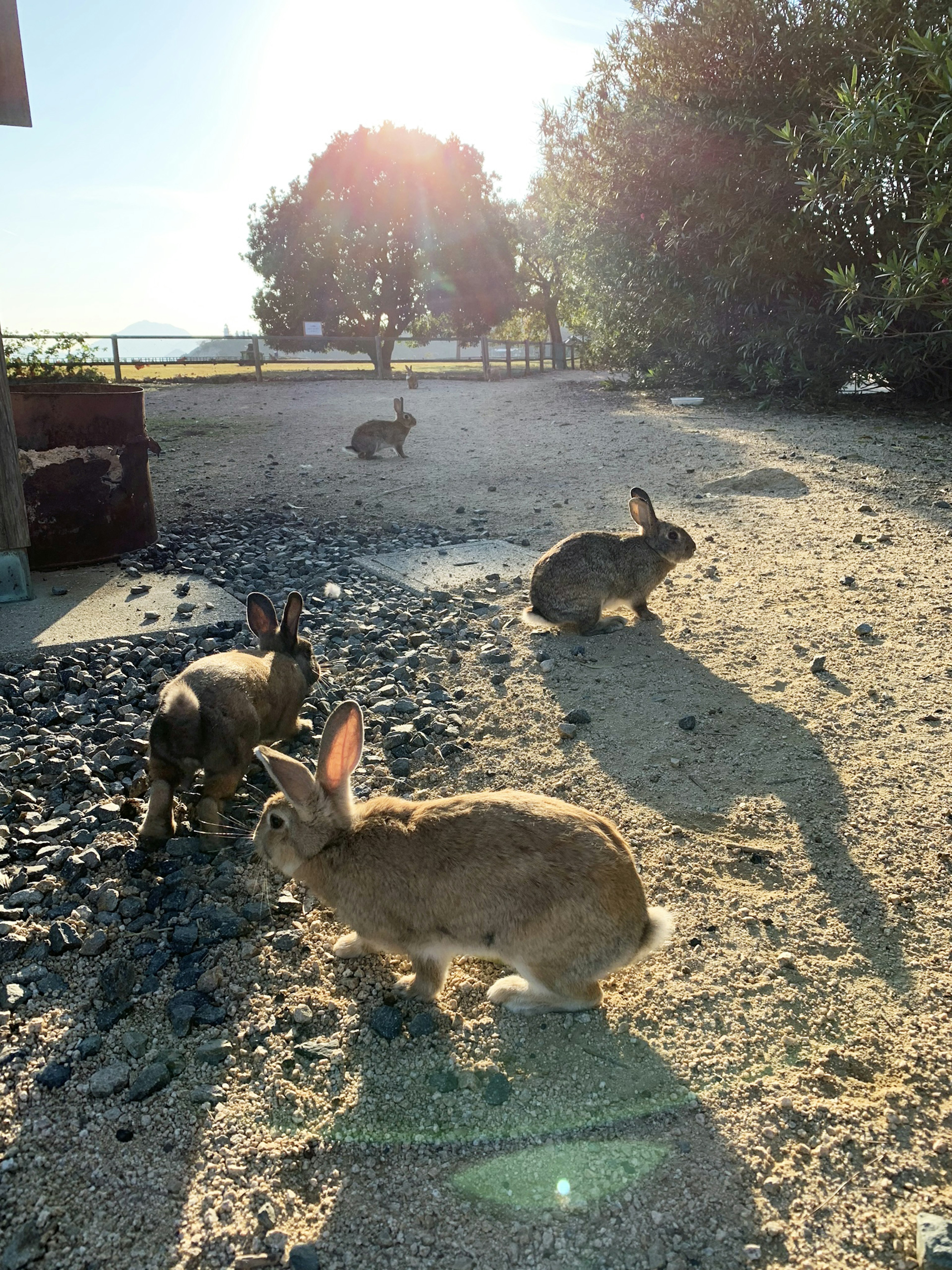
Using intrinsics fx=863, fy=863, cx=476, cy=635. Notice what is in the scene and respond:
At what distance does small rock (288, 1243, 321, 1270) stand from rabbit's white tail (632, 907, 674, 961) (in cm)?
138

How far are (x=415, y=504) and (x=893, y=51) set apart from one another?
25.8 feet

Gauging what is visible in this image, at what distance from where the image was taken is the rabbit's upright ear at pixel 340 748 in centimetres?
331

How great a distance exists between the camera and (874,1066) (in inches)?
116

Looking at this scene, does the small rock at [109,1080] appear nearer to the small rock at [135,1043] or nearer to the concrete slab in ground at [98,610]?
the small rock at [135,1043]

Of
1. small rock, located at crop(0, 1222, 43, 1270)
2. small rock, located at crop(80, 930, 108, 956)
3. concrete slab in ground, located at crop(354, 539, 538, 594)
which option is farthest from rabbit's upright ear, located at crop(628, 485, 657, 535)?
small rock, located at crop(0, 1222, 43, 1270)

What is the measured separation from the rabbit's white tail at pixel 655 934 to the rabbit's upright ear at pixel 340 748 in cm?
127

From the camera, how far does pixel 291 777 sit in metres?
3.27

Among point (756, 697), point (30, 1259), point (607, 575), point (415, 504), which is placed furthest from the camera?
point (415, 504)

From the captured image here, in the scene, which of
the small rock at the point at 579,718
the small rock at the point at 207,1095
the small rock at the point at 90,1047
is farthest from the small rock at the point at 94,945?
the small rock at the point at 579,718

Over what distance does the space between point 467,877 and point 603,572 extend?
12.9 ft

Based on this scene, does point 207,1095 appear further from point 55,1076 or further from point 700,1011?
point 700,1011

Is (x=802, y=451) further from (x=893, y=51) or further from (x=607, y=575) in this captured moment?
(x=607, y=575)

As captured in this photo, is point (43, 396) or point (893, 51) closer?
point (43, 396)

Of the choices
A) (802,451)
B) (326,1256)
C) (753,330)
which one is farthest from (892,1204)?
(753,330)
